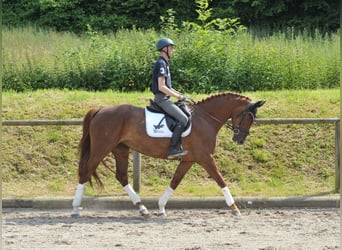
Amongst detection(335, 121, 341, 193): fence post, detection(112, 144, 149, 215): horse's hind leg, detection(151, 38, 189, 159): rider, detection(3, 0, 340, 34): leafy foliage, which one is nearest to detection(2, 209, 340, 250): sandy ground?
detection(112, 144, 149, 215): horse's hind leg

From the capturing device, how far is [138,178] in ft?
36.3

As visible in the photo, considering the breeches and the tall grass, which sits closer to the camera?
the breeches

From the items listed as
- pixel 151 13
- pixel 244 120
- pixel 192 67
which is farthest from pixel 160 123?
pixel 151 13

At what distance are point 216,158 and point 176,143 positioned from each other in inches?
91.7

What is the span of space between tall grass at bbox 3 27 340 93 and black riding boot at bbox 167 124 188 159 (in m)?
5.63

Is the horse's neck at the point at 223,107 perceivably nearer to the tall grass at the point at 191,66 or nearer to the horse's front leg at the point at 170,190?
the horse's front leg at the point at 170,190

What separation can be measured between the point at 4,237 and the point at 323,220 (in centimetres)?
420

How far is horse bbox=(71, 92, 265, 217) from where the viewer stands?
32.6 feet

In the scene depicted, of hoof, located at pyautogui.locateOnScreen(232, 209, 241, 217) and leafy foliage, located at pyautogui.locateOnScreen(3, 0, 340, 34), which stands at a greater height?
hoof, located at pyautogui.locateOnScreen(232, 209, 241, 217)

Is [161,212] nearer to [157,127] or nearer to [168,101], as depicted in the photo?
[157,127]

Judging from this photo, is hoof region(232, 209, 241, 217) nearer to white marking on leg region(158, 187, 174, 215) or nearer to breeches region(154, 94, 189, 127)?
white marking on leg region(158, 187, 174, 215)

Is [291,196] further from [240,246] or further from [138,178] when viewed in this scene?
[240,246]

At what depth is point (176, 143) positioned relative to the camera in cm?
980

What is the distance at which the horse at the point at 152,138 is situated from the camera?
9930mm
